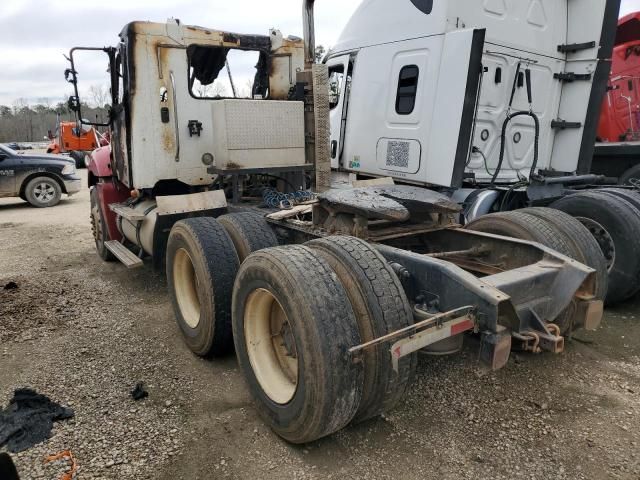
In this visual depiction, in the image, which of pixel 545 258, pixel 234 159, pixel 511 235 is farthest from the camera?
pixel 234 159

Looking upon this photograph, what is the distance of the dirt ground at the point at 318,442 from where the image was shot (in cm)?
269

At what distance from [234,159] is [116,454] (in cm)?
286

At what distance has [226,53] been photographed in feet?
17.6

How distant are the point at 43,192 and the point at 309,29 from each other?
10231 millimetres

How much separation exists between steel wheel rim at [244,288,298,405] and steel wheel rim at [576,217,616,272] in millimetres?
3393

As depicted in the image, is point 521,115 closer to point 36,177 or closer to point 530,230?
point 530,230

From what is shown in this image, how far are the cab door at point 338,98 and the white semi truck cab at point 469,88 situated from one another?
0.01 meters

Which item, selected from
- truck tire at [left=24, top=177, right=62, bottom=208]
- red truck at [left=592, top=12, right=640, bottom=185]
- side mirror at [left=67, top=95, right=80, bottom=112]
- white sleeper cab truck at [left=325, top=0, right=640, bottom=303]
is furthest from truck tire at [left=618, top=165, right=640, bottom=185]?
truck tire at [left=24, top=177, right=62, bottom=208]

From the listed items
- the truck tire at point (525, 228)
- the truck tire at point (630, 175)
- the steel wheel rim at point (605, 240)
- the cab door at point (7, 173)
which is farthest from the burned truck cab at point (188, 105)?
the cab door at point (7, 173)

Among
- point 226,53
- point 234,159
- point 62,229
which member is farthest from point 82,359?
point 62,229

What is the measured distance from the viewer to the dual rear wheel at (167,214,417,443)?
7.97ft

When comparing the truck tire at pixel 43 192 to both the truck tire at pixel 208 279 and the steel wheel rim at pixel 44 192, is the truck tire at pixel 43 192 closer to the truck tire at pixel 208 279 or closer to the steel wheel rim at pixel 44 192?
the steel wheel rim at pixel 44 192

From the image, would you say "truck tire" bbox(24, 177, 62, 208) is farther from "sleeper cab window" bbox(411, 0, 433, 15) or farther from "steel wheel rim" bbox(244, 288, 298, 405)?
"steel wheel rim" bbox(244, 288, 298, 405)

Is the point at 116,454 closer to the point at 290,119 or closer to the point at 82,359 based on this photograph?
the point at 82,359
